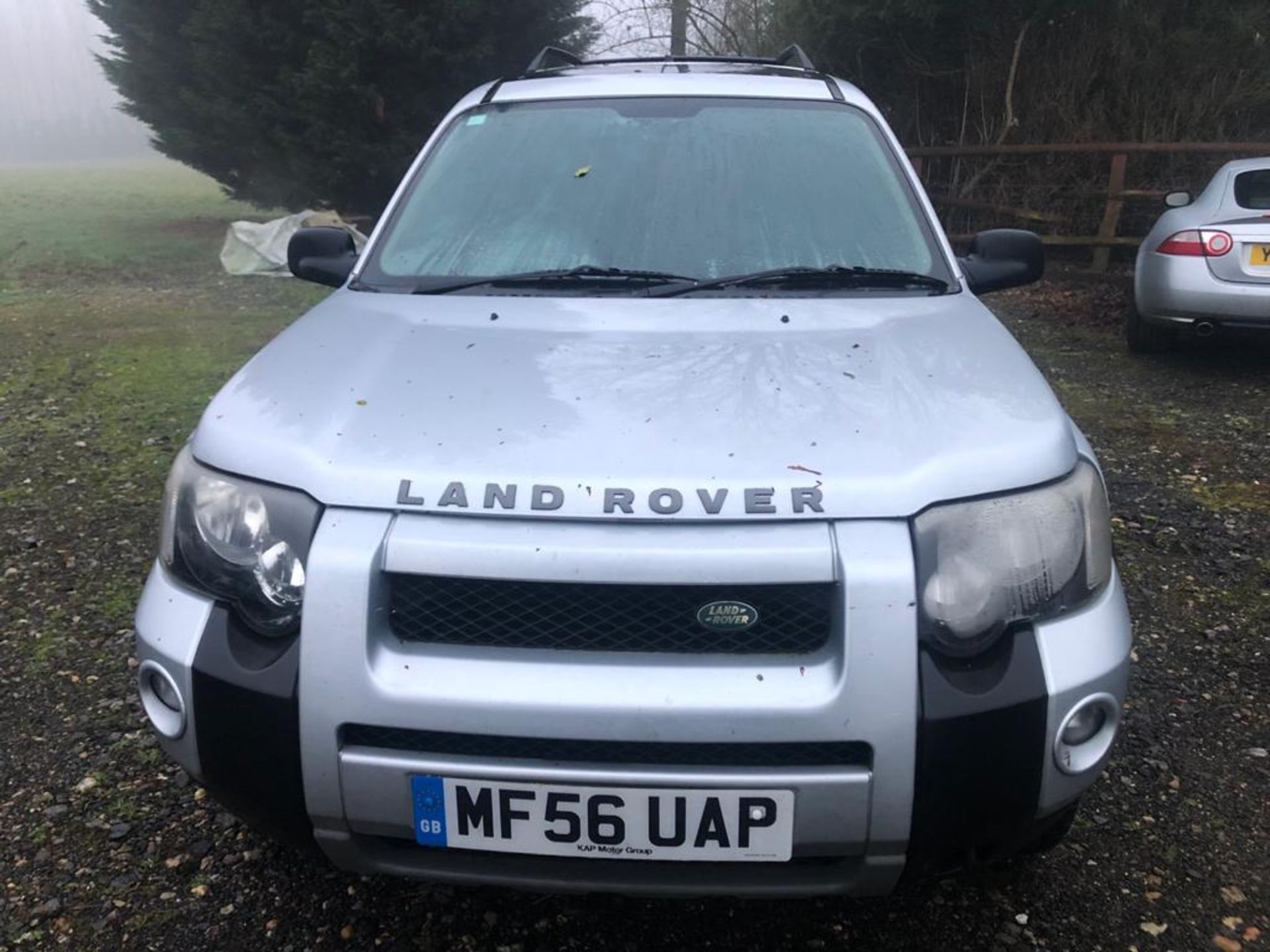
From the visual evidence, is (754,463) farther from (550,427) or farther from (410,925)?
(410,925)

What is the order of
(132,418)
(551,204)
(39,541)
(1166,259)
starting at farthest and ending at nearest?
A: (1166,259) < (132,418) < (39,541) < (551,204)

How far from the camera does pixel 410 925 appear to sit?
2.16 metres

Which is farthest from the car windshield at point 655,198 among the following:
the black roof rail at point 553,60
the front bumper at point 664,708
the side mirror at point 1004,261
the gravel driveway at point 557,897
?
the gravel driveway at point 557,897

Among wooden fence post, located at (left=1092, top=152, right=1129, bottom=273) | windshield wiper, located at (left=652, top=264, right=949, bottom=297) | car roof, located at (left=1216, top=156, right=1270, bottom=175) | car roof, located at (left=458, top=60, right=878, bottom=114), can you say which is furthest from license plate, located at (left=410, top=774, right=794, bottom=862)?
wooden fence post, located at (left=1092, top=152, right=1129, bottom=273)

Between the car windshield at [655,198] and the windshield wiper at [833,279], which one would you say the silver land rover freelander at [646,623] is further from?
the car windshield at [655,198]

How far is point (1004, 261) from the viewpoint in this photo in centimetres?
311

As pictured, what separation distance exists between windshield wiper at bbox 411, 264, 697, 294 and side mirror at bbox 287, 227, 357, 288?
24.6 inches

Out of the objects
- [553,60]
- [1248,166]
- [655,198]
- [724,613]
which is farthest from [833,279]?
[1248,166]

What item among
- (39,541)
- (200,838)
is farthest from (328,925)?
(39,541)

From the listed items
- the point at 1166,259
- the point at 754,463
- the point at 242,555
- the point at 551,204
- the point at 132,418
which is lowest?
the point at 132,418

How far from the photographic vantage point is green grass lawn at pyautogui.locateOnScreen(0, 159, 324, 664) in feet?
12.6

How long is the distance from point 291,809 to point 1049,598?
133 cm

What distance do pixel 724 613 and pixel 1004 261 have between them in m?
1.91

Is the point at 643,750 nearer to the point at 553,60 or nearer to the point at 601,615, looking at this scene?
the point at 601,615
